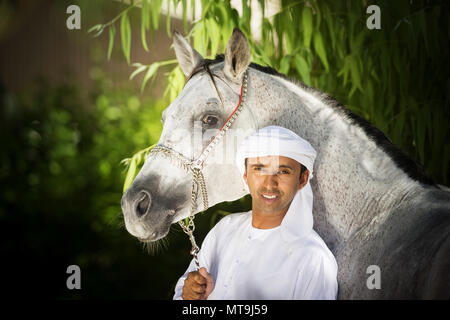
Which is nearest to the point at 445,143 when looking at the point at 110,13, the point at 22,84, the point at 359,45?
the point at 359,45

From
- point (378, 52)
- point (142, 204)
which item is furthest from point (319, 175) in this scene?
point (378, 52)

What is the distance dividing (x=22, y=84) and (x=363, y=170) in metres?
2.10

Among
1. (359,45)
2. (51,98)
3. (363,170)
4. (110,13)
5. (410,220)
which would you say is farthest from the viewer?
(51,98)

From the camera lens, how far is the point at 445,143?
6.49ft

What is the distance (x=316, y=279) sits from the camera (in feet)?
3.91

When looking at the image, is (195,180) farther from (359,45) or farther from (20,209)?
(20,209)

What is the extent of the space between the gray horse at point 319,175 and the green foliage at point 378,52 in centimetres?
52

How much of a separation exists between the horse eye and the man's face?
0.63ft

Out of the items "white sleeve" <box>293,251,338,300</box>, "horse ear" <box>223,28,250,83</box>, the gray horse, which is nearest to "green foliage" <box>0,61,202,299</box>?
the gray horse

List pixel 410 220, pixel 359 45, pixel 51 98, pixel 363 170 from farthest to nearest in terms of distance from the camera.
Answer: pixel 51 98 → pixel 359 45 → pixel 363 170 → pixel 410 220

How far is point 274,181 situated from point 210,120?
30 cm

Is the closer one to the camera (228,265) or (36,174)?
(228,265)

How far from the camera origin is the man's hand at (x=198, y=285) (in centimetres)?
129

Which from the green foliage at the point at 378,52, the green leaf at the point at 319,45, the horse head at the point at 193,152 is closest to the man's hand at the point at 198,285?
the horse head at the point at 193,152
